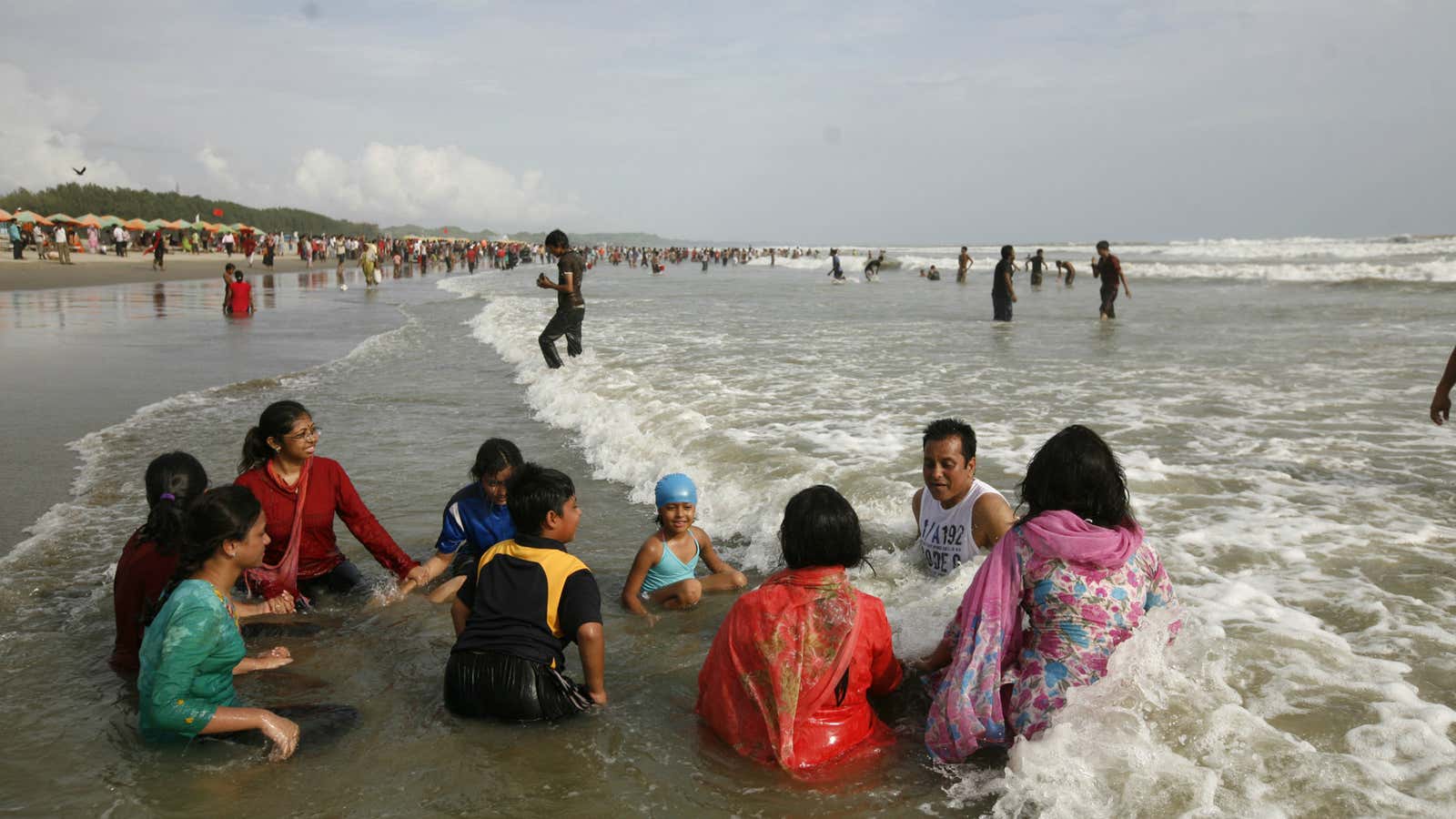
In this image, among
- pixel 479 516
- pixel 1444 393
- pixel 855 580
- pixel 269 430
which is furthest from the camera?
pixel 1444 393

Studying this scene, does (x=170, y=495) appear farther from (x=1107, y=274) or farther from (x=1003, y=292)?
(x=1107, y=274)

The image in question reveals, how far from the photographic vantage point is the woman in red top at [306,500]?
15.5 ft

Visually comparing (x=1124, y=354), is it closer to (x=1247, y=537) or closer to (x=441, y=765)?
(x=1247, y=537)

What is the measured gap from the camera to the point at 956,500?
4730mm

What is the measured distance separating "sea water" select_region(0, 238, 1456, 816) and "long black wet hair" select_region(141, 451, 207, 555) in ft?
2.40

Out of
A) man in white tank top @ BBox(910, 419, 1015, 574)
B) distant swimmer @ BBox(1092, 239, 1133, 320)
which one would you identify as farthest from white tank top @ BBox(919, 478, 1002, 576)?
distant swimmer @ BBox(1092, 239, 1133, 320)

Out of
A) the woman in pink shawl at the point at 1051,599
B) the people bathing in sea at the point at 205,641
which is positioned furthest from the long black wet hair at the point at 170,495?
the woman in pink shawl at the point at 1051,599

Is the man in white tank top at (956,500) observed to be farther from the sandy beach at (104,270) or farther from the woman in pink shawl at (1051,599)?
the sandy beach at (104,270)

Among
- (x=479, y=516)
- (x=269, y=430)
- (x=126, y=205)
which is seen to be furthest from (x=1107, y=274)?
(x=126, y=205)

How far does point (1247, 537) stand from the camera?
5.55 metres

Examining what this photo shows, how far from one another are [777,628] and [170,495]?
8.83 ft

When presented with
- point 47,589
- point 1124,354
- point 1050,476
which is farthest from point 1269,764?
point 1124,354

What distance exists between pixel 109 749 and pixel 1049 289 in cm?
3703

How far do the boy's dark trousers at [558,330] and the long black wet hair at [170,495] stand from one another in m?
8.84
